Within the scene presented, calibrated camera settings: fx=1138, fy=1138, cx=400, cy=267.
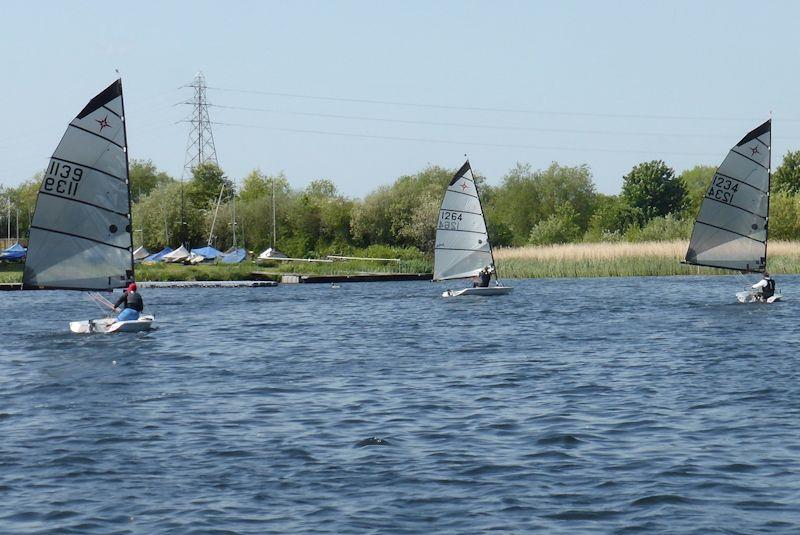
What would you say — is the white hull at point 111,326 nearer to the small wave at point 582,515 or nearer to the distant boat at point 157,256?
the small wave at point 582,515

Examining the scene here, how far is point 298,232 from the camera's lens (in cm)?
11762

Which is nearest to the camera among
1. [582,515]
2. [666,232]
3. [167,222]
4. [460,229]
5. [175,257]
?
[582,515]

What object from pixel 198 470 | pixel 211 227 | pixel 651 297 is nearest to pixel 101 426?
pixel 198 470

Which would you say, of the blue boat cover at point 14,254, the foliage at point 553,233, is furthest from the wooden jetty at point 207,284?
the foliage at point 553,233

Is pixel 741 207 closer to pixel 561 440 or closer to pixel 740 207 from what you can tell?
pixel 740 207

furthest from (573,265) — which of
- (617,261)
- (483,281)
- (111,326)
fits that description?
(111,326)

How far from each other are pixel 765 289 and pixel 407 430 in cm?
2955

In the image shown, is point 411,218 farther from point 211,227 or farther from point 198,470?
point 198,470

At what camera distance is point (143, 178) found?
173875mm

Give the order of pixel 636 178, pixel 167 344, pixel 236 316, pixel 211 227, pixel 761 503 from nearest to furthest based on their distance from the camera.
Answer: pixel 761 503, pixel 167 344, pixel 236 316, pixel 211 227, pixel 636 178

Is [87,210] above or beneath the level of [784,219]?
beneath

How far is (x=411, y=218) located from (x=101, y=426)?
92305 millimetres

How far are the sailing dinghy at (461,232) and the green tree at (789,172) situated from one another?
7473cm

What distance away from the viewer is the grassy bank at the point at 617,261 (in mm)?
72062
